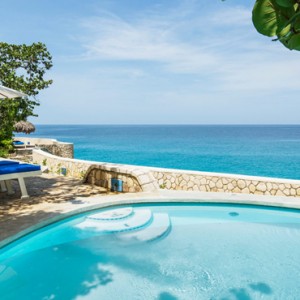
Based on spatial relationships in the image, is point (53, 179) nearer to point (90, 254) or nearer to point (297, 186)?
point (90, 254)

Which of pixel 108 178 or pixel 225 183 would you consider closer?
pixel 225 183

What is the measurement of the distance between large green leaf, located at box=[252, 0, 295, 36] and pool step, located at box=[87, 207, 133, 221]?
7.11 metres

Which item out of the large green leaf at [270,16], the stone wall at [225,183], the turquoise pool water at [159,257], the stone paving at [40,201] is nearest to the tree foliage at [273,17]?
the large green leaf at [270,16]

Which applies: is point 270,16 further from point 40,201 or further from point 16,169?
point 16,169

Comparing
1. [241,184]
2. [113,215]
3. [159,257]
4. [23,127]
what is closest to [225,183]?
[241,184]

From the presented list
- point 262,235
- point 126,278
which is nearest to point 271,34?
point 126,278

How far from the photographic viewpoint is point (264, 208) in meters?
8.69

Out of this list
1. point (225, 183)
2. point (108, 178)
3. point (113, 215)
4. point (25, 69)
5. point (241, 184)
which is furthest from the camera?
point (25, 69)

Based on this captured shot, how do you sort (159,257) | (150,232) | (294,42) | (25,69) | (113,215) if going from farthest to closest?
A: (25,69) < (113,215) < (150,232) < (159,257) < (294,42)

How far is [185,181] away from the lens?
10562 mm

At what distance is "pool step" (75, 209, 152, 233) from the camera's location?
7.22 m

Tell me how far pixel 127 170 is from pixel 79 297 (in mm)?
5371

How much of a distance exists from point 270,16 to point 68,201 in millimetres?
8321

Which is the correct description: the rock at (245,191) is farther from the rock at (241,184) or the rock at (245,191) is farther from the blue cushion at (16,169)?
the blue cushion at (16,169)
